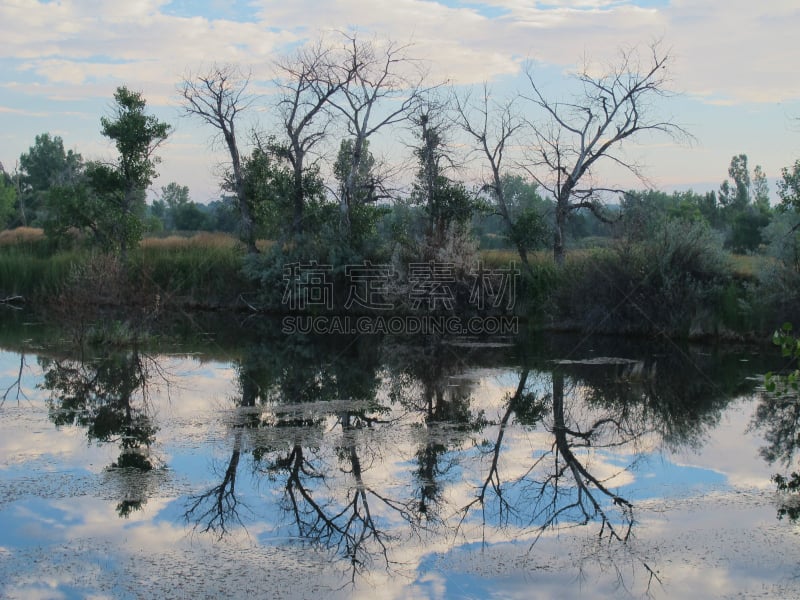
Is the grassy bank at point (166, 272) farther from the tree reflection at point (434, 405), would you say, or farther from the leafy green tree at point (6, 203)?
the leafy green tree at point (6, 203)

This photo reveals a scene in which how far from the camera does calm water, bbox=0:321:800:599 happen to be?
6.37 m

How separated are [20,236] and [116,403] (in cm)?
3024

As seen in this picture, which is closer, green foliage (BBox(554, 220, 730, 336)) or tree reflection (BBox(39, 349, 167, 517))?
tree reflection (BBox(39, 349, 167, 517))

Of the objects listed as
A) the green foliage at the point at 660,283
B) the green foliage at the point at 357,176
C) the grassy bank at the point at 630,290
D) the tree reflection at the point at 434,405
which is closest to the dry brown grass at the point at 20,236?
the grassy bank at the point at 630,290

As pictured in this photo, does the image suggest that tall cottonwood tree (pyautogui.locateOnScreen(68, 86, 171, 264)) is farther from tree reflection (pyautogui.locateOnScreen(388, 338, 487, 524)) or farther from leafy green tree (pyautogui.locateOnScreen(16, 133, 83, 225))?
leafy green tree (pyautogui.locateOnScreen(16, 133, 83, 225))

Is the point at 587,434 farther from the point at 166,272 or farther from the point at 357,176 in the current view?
the point at 166,272

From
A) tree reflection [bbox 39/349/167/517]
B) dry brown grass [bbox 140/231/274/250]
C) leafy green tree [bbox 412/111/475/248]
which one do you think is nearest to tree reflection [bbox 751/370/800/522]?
tree reflection [bbox 39/349/167/517]

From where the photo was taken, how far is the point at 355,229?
94.7 feet

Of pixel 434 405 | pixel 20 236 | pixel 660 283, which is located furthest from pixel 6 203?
pixel 434 405

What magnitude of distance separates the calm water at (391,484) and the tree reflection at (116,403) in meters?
0.05

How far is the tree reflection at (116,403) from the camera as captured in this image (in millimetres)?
9141

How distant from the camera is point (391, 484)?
28.3ft

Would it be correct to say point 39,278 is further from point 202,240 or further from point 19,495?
point 19,495

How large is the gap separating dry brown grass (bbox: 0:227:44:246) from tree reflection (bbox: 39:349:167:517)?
22.7m
